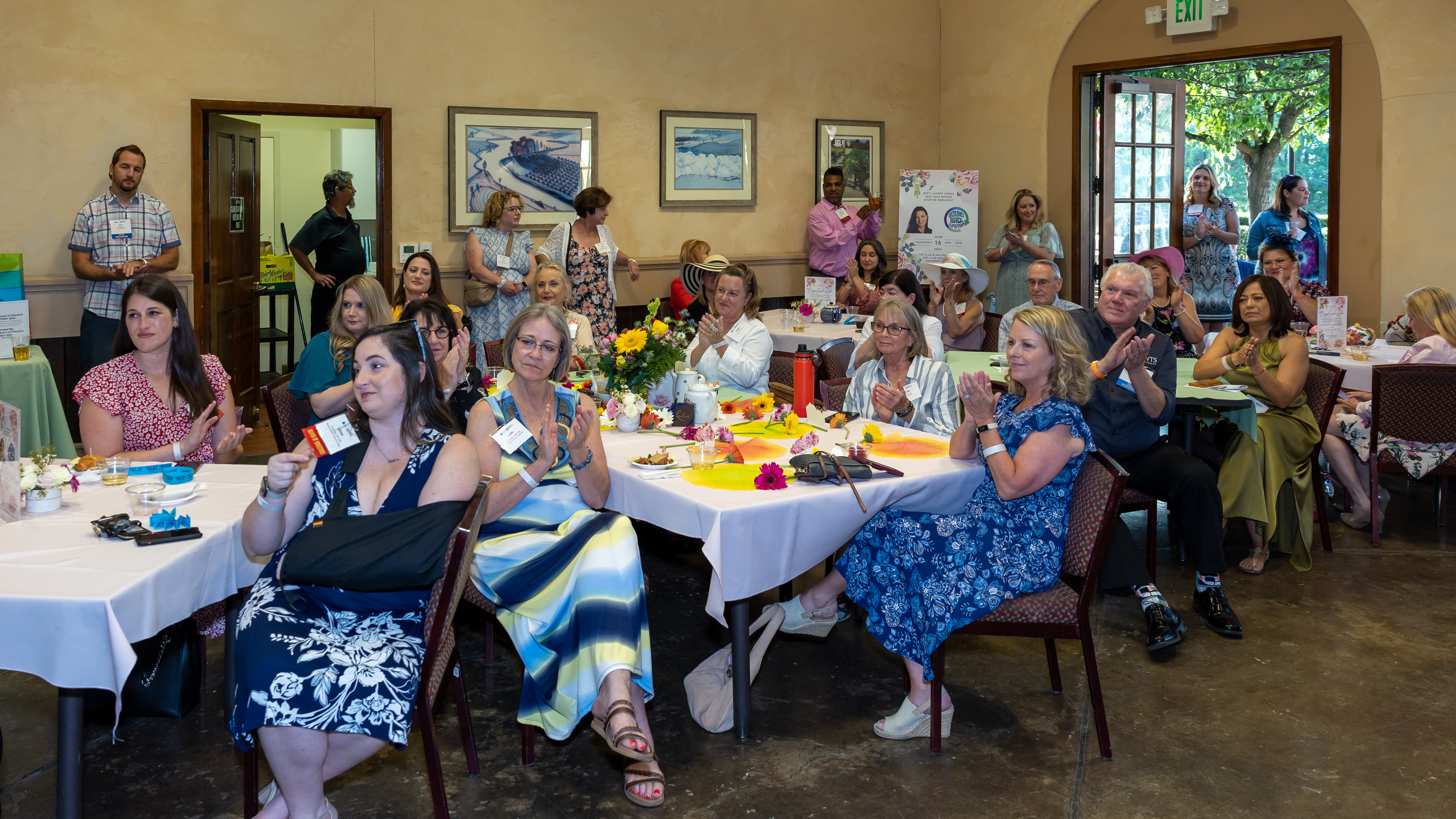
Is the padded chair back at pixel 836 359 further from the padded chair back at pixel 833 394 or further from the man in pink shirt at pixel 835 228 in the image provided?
the man in pink shirt at pixel 835 228

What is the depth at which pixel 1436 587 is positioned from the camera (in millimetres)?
4766

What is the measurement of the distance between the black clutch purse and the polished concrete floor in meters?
0.77

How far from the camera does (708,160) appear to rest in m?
9.58

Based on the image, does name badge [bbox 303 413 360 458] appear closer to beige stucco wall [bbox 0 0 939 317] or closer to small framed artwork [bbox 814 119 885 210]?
beige stucco wall [bbox 0 0 939 317]

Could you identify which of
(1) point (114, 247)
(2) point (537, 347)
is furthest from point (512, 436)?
(1) point (114, 247)

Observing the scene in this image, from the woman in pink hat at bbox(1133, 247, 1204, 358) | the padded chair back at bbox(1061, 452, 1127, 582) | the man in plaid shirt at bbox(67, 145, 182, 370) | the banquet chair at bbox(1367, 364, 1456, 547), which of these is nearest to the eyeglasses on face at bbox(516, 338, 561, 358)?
the padded chair back at bbox(1061, 452, 1127, 582)

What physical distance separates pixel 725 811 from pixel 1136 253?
778 cm

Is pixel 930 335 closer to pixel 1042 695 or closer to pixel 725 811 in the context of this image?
pixel 1042 695

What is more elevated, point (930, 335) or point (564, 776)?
point (930, 335)

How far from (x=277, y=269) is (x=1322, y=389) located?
947 centimetres

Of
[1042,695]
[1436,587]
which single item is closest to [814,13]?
[1436,587]

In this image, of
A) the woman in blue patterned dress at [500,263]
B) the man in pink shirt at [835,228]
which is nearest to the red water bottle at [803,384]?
the woman in blue patterned dress at [500,263]

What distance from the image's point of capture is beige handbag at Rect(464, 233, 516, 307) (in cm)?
808

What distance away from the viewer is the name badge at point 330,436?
2627 millimetres
